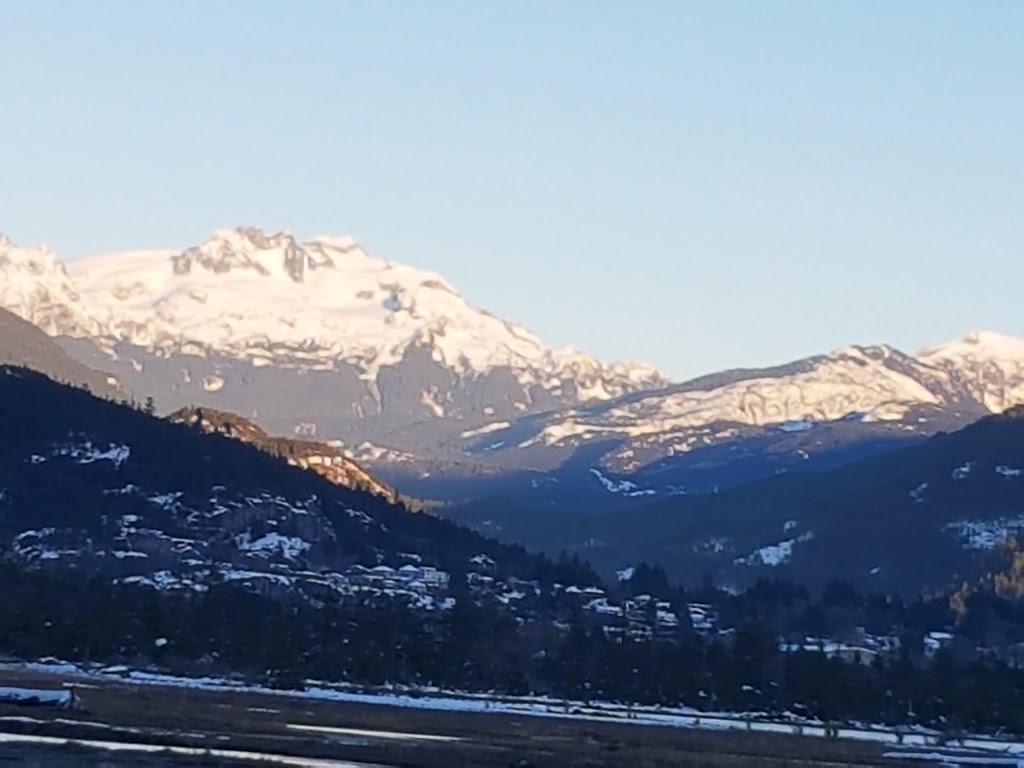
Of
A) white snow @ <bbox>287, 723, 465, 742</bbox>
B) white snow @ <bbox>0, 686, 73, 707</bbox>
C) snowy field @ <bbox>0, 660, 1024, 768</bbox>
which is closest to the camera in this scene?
white snow @ <bbox>287, 723, 465, 742</bbox>

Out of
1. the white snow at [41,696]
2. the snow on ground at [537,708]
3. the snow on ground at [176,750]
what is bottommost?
the snow on ground at [176,750]

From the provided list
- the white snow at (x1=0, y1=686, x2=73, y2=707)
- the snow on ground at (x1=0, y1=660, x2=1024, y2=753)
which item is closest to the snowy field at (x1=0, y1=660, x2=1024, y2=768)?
the snow on ground at (x1=0, y1=660, x2=1024, y2=753)

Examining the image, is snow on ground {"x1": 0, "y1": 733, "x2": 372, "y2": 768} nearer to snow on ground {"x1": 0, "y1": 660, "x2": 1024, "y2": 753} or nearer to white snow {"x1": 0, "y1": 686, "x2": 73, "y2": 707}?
white snow {"x1": 0, "y1": 686, "x2": 73, "y2": 707}

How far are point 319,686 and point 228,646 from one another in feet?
44.7

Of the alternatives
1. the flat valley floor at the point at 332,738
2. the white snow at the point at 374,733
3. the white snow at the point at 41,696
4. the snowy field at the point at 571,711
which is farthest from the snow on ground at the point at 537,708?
the white snow at the point at 41,696

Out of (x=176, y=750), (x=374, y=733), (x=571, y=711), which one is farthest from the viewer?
(x=571, y=711)

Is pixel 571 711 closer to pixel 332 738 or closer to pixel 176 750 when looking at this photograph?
pixel 332 738

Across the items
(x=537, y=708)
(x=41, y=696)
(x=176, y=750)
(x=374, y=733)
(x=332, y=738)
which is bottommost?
(x=176, y=750)

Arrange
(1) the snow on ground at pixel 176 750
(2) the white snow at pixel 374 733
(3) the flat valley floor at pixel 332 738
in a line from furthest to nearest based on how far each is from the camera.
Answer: (2) the white snow at pixel 374 733
(3) the flat valley floor at pixel 332 738
(1) the snow on ground at pixel 176 750

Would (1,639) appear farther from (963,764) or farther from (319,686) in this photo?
(963,764)

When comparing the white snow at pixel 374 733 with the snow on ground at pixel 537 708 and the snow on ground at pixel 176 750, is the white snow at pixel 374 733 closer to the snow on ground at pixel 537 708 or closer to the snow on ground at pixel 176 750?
the snow on ground at pixel 176 750

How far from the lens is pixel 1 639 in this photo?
191000 millimetres

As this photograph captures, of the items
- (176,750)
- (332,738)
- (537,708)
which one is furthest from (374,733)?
(537,708)

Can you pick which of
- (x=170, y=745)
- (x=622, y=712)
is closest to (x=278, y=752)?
(x=170, y=745)
